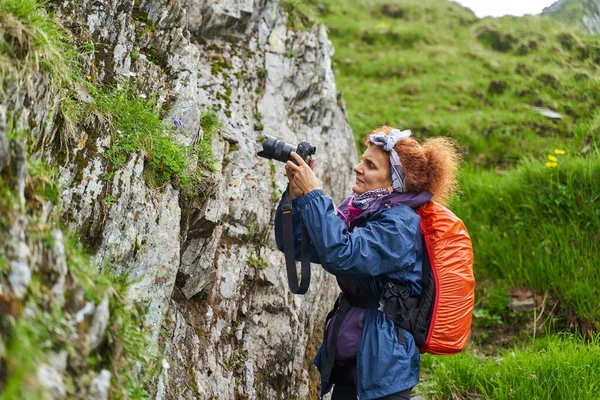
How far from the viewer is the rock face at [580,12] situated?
1789 cm

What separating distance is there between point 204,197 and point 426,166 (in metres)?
2.00

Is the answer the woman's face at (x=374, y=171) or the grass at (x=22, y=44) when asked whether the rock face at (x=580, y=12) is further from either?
the grass at (x=22, y=44)

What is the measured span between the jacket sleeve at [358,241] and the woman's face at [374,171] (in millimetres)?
427

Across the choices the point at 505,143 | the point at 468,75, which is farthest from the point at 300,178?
the point at 468,75

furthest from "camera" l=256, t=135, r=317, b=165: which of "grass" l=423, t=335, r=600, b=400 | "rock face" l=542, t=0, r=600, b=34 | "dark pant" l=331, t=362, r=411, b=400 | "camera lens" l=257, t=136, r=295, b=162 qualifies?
"rock face" l=542, t=0, r=600, b=34

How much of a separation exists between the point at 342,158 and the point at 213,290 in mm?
4045

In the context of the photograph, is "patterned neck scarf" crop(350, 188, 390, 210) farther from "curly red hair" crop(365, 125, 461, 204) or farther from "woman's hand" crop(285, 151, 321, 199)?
"woman's hand" crop(285, 151, 321, 199)

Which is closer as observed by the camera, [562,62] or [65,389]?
[65,389]

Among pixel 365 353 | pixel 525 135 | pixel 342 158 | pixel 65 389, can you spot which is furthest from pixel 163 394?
pixel 525 135

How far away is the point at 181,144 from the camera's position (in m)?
5.02

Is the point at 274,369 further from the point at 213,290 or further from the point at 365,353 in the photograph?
the point at 365,353

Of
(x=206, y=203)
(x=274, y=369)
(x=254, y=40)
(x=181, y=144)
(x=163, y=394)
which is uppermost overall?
(x=254, y=40)

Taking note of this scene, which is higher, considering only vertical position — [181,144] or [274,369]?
[181,144]

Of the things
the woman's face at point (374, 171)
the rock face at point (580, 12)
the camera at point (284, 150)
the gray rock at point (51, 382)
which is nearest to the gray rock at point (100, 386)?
the gray rock at point (51, 382)
